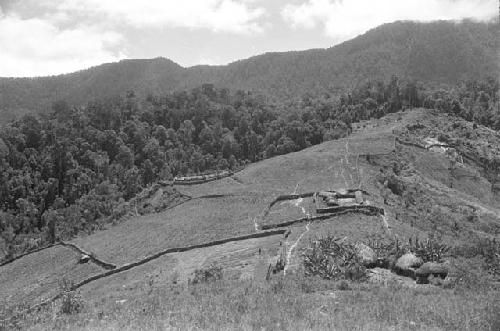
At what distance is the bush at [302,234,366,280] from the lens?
21.2 meters

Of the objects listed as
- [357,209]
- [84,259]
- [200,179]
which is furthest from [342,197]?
[200,179]

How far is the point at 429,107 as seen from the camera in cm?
10362

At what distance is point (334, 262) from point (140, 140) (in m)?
101

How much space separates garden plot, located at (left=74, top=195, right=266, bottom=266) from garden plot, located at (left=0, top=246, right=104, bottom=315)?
1937 millimetres

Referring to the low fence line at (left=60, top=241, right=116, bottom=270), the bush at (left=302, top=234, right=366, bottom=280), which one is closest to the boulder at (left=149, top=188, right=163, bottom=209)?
the low fence line at (left=60, top=241, right=116, bottom=270)

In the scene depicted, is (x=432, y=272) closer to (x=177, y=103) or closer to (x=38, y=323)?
(x=38, y=323)

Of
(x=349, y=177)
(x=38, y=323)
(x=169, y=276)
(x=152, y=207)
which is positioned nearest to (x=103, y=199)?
(x=152, y=207)

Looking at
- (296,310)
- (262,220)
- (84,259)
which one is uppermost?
(296,310)

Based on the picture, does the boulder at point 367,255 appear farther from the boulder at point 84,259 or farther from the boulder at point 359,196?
the boulder at point 84,259

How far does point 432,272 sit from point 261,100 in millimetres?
128519

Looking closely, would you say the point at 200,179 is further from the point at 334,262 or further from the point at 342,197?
the point at 334,262

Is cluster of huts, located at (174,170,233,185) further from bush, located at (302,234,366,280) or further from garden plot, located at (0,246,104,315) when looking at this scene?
bush, located at (302,234,366,280)

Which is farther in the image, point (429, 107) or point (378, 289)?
point (429, 107)

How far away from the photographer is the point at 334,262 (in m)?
22.6
